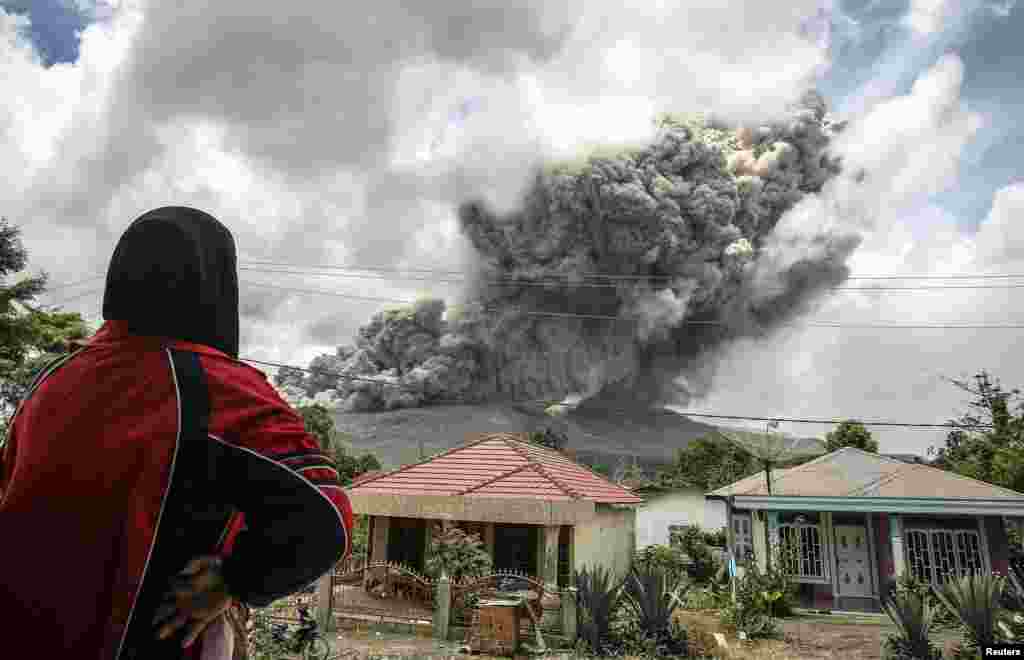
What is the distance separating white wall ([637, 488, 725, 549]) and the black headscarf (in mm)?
23630

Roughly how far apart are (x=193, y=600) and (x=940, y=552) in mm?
16274

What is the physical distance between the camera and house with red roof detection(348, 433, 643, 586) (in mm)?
10000

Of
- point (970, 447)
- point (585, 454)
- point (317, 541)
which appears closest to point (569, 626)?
point (317, 541)

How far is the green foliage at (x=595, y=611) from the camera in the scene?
28.9ft

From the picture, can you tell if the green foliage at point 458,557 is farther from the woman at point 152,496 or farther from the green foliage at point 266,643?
the woman at point 152,496

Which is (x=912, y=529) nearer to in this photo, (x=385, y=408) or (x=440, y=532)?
(x=440, y=532)

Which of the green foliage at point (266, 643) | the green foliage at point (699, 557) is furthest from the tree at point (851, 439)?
the green foliage at point (266, 643)

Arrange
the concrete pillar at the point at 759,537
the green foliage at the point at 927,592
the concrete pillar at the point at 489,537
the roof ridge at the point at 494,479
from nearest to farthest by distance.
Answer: the roof ridge at the point at 494,479
the green foliage at the point at 927,592
the concrete pillar at the point at 489,537
the concrete pillar at the point at 759,537

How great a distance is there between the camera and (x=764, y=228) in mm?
51812

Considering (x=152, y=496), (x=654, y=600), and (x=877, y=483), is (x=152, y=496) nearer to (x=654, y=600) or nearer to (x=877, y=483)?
(x=654, y=600)

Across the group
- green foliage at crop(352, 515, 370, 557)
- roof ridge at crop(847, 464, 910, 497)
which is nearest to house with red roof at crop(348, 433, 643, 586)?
green foliage at crop(352, 515, 370, 557)

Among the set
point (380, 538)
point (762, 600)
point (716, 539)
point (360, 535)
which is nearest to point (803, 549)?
point (762, 600)

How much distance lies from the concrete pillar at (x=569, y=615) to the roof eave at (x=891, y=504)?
6433 millimetres

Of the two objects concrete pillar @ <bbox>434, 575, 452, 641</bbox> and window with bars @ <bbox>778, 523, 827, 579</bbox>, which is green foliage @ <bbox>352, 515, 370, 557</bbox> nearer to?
concrete pillar @ <bbox>434, 575, 452, 641</bbox>
